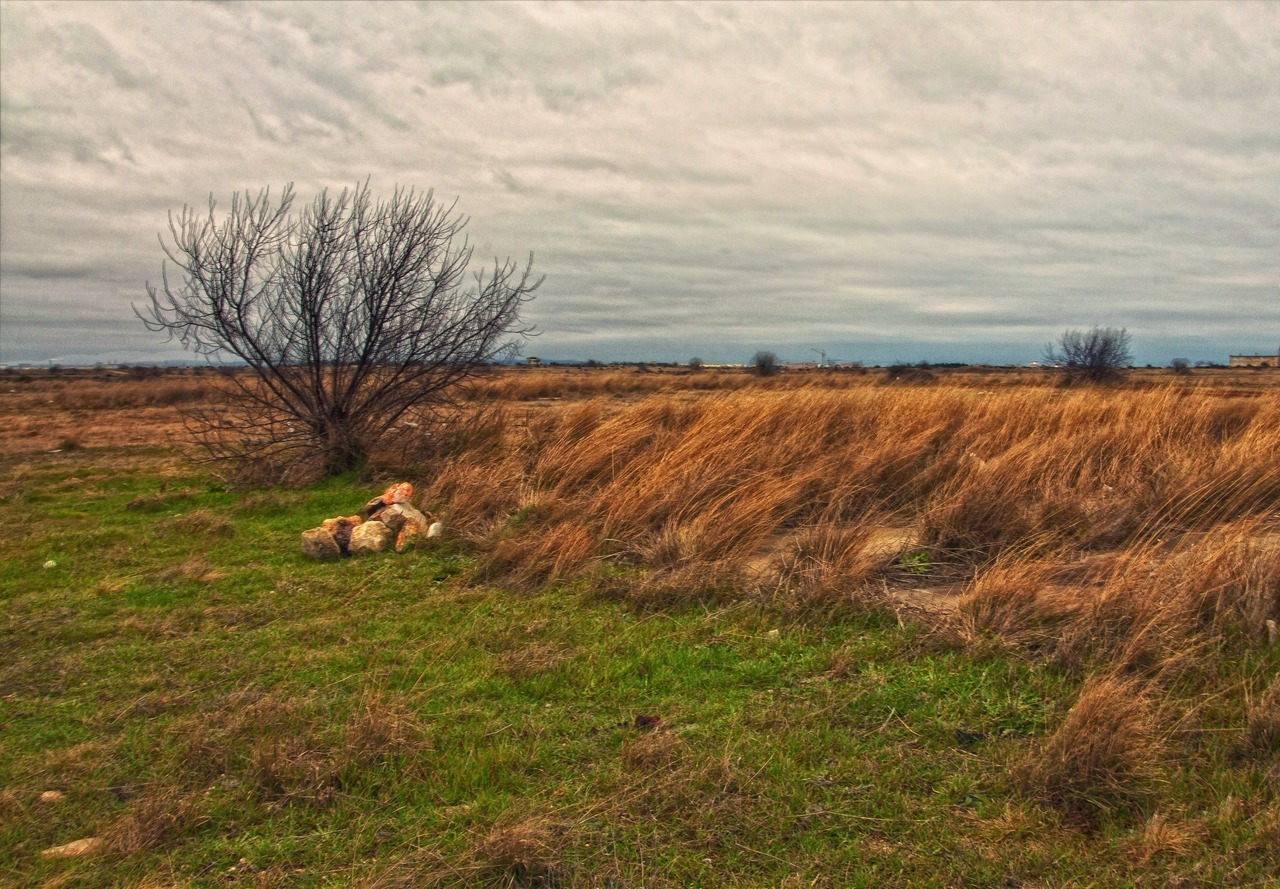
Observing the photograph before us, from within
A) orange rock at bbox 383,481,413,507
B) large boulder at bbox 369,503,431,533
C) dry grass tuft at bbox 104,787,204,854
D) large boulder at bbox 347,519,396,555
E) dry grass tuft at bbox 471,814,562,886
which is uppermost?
orange rock at bbox 383,481,413,507

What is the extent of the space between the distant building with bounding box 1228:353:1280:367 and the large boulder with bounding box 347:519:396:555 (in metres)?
86.4

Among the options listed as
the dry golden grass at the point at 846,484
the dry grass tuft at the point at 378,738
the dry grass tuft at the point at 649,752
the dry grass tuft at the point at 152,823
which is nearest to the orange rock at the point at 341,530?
the dry golden grass at the point at 846,484

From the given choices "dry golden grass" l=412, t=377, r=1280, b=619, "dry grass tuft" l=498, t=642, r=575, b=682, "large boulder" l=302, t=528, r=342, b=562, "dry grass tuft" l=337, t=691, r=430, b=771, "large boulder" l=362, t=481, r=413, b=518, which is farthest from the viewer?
"large boulder" l=362, t=481, r=413, b=518

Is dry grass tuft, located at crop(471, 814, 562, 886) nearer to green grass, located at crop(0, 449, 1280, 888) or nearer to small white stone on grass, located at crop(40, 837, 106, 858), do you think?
green grass, located at crop(0, 449, 1280, 888)

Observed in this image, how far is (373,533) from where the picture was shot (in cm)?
690

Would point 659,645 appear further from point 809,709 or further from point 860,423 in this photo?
point 860,423

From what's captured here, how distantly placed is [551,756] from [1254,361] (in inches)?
3920

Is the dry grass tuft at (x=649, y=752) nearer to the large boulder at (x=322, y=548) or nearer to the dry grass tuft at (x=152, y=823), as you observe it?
the dry grass tuft at (x=152, y=823)

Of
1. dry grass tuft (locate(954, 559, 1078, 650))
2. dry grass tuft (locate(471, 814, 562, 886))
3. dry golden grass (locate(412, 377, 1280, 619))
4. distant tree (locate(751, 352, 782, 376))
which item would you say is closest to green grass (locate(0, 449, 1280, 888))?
dry grass tuft (locate(471, 814, 562, 886))

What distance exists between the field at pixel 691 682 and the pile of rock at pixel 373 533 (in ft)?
0.70

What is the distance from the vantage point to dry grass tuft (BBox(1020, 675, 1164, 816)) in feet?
9.41

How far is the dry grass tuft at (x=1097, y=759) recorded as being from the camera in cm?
287

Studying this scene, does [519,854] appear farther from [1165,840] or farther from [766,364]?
[766,364]

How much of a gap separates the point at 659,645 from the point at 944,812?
1.84 metres
